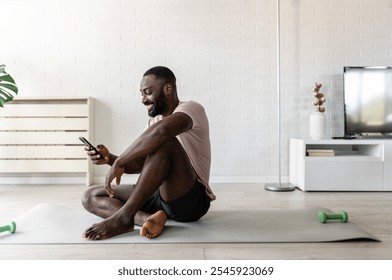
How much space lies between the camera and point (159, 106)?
2.11 metres

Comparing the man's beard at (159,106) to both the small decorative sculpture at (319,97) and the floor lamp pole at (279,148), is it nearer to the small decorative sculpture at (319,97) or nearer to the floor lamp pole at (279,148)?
the floor lamp pole at (279,148)

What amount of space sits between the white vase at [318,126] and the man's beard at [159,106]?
2.19 m

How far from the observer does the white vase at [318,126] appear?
388 centimetres

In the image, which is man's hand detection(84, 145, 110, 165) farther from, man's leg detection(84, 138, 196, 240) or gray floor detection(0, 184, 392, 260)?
gray floor detection(0, 184, 392, 260)

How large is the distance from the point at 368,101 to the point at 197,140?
8.18 ft

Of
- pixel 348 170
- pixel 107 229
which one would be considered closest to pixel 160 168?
pixel 107 229

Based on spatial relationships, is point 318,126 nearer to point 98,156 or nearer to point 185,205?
point 185,205

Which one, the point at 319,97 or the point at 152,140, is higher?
the point at 319,97

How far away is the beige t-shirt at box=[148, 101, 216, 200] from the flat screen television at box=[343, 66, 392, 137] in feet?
7.56

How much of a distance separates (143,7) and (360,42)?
7.42 ft

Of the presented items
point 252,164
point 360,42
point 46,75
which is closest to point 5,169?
point 46,75

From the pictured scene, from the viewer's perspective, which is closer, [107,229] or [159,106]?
[107,229]

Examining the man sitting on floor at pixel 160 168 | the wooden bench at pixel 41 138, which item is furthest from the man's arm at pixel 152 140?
the wooden bench at pixel 41 138

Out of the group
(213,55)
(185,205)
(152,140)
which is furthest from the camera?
(213,55)
